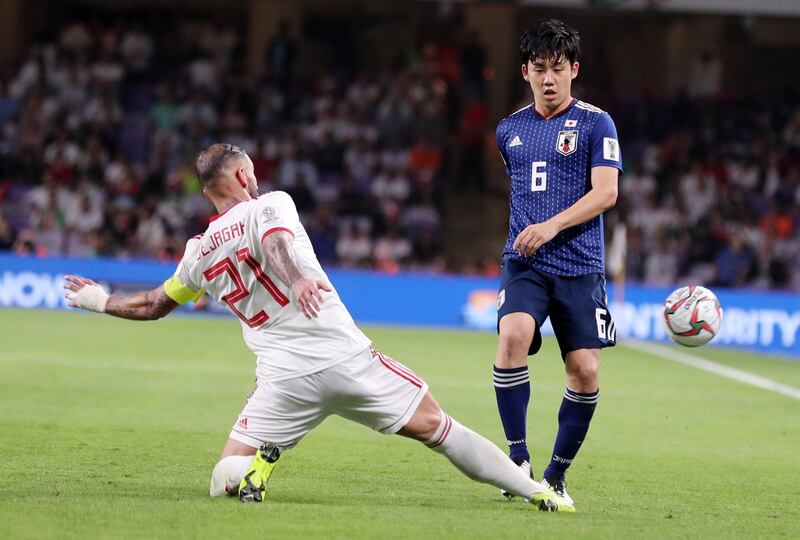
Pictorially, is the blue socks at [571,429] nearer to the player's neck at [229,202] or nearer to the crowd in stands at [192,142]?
the player's neck at [229,202]

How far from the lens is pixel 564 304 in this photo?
6.68 metres

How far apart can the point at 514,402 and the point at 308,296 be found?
1.61m

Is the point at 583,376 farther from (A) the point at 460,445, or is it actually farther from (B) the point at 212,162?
(B) the point at 212,162

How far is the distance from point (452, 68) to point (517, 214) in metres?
21.4

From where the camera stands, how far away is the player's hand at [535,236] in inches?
252

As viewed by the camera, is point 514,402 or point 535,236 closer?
point 535,236

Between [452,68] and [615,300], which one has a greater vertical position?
[452,68]

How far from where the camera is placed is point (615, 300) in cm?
2077

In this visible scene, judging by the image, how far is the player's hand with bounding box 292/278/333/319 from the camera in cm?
557

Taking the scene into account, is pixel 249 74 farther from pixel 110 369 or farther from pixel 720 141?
pixel 110 369

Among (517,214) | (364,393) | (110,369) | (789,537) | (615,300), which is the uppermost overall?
(517,214)

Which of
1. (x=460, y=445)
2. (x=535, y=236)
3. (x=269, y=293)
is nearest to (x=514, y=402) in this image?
(x=460, y=445)

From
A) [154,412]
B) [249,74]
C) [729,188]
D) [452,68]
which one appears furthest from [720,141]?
[154,412]

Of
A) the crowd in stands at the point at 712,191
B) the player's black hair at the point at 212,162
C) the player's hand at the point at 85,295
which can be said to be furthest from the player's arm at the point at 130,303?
the crowd in stands at the point at 712,191
